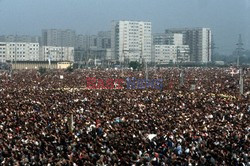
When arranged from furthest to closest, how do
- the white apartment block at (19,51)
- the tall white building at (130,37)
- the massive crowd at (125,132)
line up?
the tall white building at (130,37) → the white apartment block at (19,51) → the massive crowd at (125,132)

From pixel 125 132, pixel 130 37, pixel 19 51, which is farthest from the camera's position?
pixel 130 37

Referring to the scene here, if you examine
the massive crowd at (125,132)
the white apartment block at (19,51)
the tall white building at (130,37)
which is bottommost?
the massive crowd at (125,132)

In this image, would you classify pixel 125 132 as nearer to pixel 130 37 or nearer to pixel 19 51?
pixel 19 51

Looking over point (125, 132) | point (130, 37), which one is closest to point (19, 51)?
point (130, 37)

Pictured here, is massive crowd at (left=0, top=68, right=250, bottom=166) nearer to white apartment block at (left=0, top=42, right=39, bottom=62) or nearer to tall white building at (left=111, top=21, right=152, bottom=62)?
white apartment block at (left=0, top=42, right=39, bottom=62)

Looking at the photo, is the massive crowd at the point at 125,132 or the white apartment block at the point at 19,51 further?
the white apartment block at the point at 19,51

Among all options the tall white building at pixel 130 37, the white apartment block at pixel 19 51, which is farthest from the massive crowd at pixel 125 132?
the tall white building at pixel 130 37

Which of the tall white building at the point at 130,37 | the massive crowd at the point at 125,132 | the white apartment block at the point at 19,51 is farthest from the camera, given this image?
the tall white building at the point at 130,37

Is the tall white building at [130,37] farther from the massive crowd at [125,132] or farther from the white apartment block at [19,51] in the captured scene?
the massive crowd at [125,132]

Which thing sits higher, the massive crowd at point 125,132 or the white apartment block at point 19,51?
the white apartment block at point 19,51

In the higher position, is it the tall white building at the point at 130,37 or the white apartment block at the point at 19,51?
the tall white building at the point at 130,37
